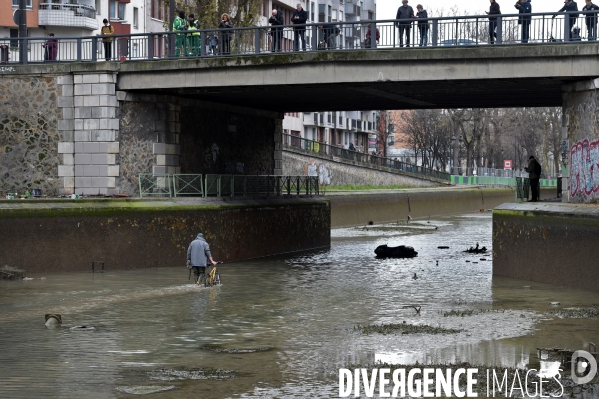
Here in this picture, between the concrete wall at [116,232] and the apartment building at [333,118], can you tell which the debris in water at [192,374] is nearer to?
the concrete wall at [116,232]

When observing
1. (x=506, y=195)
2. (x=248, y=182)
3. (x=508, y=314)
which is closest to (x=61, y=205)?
(x=248, y=182)

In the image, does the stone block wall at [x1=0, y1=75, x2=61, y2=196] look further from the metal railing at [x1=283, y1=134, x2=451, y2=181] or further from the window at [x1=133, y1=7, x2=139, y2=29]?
the window at [x1=133, y1=7, x2=139, y2=29]

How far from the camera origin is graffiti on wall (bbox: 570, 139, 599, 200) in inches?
1201

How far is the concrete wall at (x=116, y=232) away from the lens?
32.4 meters

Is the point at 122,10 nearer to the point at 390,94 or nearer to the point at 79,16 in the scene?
the point at 79,16

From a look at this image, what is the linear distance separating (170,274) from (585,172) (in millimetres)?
11809

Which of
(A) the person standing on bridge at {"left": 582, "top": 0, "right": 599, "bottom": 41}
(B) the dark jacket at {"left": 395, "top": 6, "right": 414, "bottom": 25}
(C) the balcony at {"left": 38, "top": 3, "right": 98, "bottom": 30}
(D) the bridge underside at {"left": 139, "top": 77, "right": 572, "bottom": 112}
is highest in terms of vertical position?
(C) the balcony at {"left": 38, "top": 3, "right": 98, "bottom": 30}

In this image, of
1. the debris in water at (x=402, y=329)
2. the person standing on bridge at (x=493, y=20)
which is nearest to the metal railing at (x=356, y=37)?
the person standing on bridge at (x=493, y=20)

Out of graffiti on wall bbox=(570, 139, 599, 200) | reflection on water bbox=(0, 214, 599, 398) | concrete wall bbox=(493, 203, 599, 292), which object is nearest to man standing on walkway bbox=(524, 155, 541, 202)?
concrete wall bbox=(493, 203, 599, 292)

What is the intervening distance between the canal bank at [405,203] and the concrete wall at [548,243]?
785 inches

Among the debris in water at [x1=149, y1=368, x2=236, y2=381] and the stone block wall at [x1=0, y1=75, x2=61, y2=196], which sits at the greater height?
the stone block wall at [x1=0, y1=75, x2=61, y2=196]

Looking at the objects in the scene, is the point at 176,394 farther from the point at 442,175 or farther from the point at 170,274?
the point at 442,175

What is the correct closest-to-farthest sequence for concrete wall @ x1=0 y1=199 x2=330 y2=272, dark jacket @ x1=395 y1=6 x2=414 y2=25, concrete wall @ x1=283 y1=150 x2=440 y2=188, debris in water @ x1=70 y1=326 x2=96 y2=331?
1. debris in water @ x1=70 y1=326 x2=96 y2=331
2. concrete wall @ x1=0 y1=199 x2=330 y2=272
3. dark jacket @ x1=395 y1=6 x2=414 y2=25
4. concrete wall @ x1=283 y1=150 x2=440 y2=188

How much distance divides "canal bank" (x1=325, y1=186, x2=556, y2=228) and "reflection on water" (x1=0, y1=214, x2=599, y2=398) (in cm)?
2198
